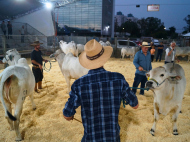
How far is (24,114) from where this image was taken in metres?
3.93

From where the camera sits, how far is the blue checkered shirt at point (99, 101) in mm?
1562

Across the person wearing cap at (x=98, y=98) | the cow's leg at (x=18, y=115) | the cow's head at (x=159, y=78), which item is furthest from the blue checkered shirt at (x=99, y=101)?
the cow's leg at (x=18, y=115)

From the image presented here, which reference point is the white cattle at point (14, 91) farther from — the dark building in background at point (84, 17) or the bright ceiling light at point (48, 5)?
the dark building in background at point (84, 17)

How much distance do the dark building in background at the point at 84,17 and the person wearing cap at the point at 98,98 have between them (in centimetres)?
2733

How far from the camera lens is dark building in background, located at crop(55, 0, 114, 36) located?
27188 millimetres

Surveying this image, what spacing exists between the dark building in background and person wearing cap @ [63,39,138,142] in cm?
2733

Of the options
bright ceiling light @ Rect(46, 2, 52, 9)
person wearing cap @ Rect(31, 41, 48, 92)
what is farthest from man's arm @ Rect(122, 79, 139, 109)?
bright ceiling light @ Rect(46, 2, 52, 9)

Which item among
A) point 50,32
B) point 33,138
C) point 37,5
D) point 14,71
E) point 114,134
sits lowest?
point 33,138

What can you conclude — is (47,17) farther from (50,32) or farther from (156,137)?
(156,137)

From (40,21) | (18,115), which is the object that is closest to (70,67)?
(18,115)

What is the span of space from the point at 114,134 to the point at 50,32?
1789 cm

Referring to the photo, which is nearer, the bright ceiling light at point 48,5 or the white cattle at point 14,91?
the white cattle at point 14,91

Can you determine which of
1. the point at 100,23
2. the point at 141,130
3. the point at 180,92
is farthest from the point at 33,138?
the point at 100,23

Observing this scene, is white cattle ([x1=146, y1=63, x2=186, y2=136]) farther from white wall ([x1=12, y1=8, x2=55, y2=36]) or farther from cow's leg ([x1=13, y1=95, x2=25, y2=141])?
white wall ([x1=12, y1=8, x2=55, y2=36])
